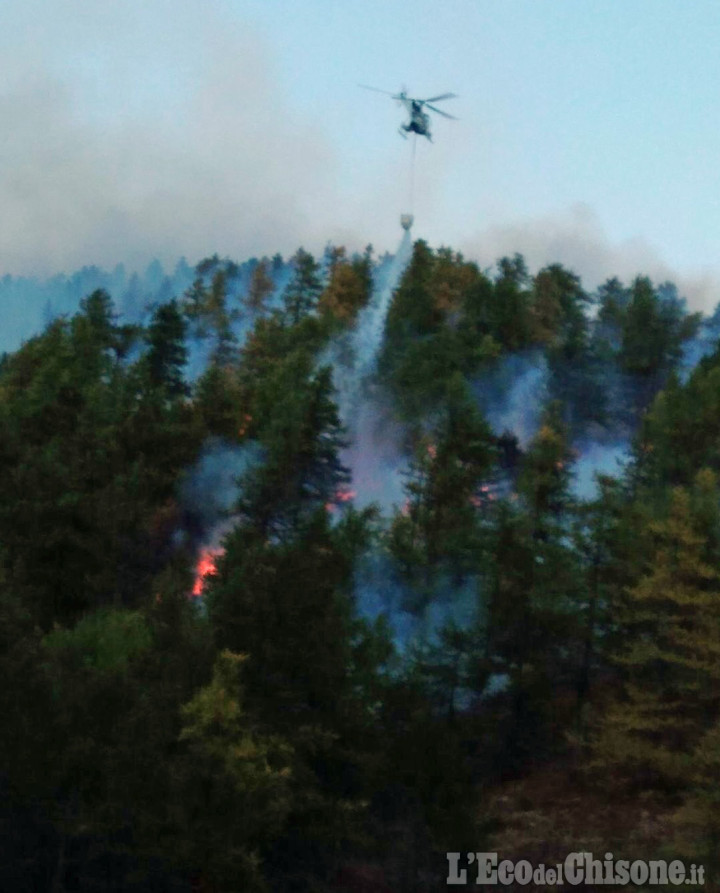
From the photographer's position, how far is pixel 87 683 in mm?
20719

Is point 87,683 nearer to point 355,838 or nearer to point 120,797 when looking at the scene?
point 120,797

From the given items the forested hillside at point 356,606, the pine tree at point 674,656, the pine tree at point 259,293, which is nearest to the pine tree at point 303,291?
the pine tree at point 259,293

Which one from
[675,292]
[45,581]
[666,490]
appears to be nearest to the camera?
[45,581]

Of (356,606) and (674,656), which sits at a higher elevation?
(356,606)

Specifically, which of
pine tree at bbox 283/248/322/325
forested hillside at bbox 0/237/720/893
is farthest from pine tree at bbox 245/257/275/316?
forested hillside at bbox 0/237/720/893

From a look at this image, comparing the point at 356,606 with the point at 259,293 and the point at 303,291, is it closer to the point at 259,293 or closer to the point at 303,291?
the point at 303,291

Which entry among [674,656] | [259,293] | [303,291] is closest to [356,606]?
[674,656]

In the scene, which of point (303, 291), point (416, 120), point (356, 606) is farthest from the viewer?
point (303, 291)

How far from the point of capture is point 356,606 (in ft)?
102

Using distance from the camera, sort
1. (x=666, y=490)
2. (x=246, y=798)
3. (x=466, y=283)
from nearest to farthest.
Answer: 1. (x=246, y=798)
2. (x=666, y=490)
3. (x=466, y=283)

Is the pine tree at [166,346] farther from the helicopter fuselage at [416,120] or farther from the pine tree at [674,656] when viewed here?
the pine tree at [674,656]

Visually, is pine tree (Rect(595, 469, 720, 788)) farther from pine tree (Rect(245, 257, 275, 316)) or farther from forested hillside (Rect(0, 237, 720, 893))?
pine tree (Rect(245, 257, 275, 316))

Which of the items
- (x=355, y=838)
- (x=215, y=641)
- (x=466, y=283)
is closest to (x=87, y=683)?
(x=215, y=641)

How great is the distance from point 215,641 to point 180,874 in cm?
415
